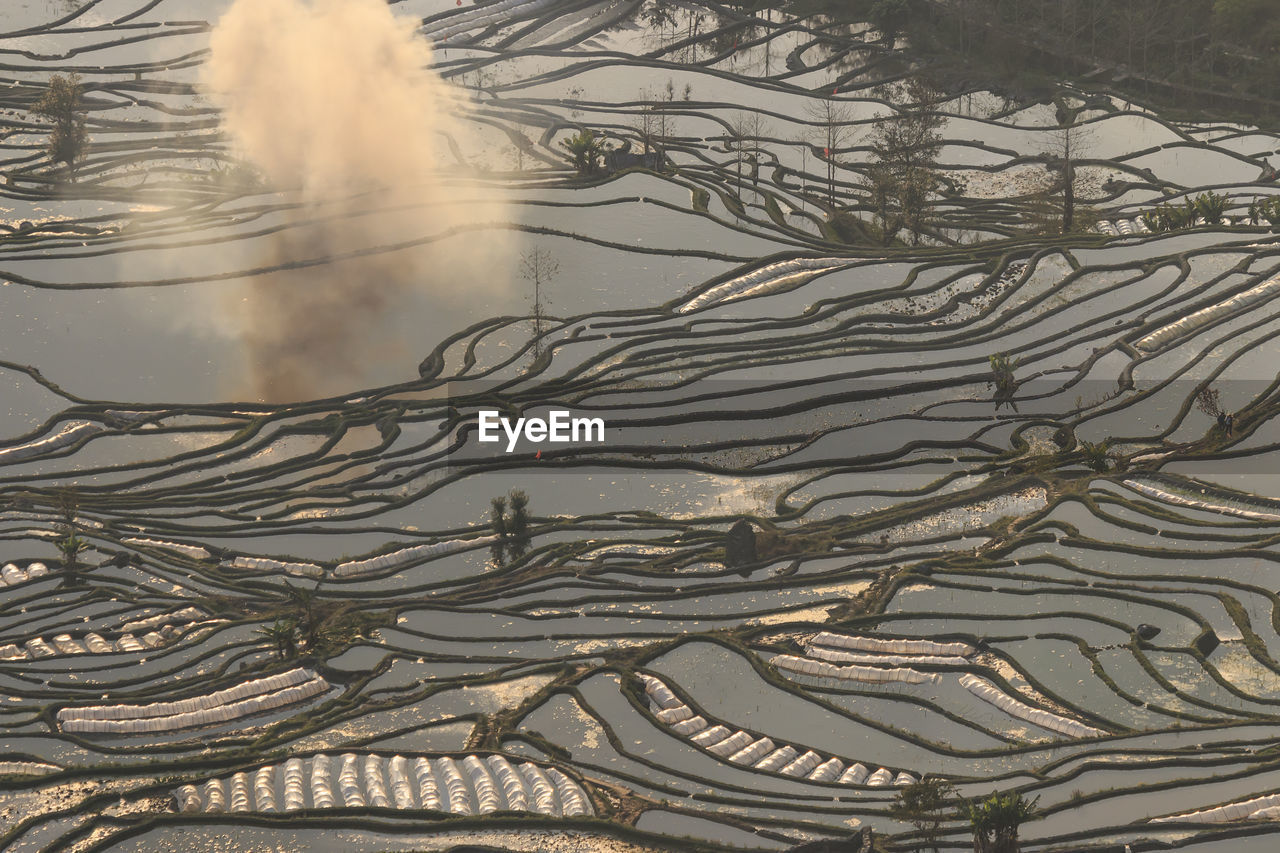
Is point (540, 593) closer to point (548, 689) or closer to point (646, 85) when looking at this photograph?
point (548, 689)

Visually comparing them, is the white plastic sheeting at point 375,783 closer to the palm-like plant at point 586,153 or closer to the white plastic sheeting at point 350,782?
the white plastic sheeting at point 350,782

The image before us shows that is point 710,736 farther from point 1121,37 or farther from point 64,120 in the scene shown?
point 1121,37

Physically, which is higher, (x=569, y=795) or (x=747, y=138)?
(x=747, y=138)

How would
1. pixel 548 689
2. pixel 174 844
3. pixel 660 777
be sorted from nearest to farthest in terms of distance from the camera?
pixel 174 844 < pixel 660 777 < pixel 548 689

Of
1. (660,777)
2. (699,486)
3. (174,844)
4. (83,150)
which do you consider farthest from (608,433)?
(83,150)

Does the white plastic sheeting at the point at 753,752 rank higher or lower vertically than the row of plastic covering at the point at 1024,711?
lower

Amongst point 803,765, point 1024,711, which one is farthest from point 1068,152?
point 803,765

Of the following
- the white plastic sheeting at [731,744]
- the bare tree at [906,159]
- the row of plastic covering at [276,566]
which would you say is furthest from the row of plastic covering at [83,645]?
the bare tree at [906,159]
